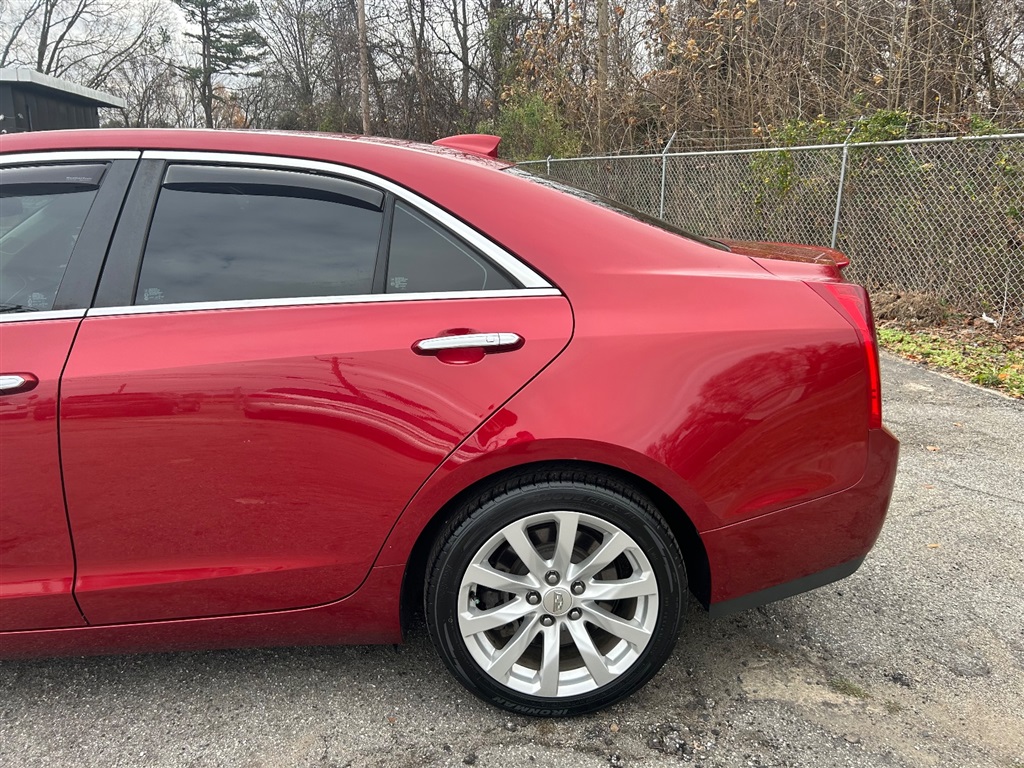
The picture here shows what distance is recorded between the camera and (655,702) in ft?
7.05

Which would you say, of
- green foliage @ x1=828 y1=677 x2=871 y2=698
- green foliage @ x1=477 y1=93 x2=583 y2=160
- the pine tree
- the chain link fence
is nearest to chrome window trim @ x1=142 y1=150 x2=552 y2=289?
green foliage @ x1=828 y1=677 x2=871 y2=698

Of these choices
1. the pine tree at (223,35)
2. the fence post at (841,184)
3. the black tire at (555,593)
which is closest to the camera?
the black tire at (555,593)

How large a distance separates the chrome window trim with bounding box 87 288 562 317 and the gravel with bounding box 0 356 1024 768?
1.19 metres

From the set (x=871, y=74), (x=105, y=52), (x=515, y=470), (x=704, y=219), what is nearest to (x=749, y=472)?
(x=515, y=470)

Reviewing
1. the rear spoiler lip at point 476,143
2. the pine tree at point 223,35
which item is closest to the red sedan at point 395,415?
the rear spoiler lip at point 476,143

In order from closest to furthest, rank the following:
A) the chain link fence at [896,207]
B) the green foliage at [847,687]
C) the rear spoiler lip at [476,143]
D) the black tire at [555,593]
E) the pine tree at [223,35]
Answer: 1. the black tire at [555,593]
2. the green foliage at [847,687]
3. the rear spoiler lip at [476,143]
4. the chain link fence at [896,207]
5. the pine tree at [223,35]

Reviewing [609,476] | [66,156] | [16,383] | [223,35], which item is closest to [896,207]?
[609,476]

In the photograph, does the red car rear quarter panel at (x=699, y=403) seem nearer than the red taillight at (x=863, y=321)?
Yes

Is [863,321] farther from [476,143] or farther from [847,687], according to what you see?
[476,143]

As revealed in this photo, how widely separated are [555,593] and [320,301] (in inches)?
40.6

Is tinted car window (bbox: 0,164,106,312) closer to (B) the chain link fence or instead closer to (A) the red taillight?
(A) the red taillight

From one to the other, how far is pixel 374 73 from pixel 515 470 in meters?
28.4

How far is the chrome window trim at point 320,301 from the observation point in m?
1.92

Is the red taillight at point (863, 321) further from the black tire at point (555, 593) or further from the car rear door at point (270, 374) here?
the car rear door at point (270, 374)
